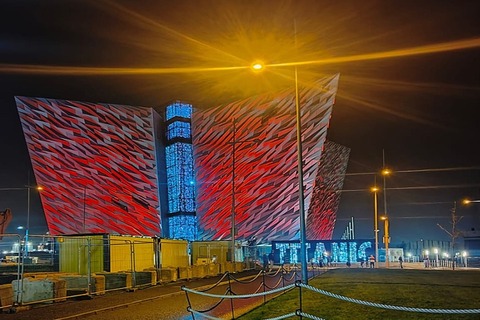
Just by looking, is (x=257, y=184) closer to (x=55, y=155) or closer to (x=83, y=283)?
(x=55, y=155)

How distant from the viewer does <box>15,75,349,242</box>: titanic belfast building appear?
56.4 m

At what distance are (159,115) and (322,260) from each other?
30.1m

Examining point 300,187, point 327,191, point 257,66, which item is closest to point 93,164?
point 327,191

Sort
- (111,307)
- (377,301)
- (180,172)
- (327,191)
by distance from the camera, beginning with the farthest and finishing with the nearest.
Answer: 1. (327,191)
2. (180,172)
3. (111,307)
4. (377,301)

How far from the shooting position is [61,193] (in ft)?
187

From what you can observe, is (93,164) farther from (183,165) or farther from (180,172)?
(183,165)

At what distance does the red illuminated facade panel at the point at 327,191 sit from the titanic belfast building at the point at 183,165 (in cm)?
29

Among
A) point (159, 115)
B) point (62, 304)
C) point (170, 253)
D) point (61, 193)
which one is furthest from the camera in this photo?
point (159, 115)

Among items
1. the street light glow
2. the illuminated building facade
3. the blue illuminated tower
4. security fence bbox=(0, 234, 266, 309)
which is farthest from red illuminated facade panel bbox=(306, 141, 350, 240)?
the street light glow

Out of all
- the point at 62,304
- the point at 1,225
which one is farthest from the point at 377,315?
the point at 1,225

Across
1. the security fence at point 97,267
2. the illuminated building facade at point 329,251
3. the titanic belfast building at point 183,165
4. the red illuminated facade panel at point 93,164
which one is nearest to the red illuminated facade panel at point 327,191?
the titanic belfast building at point 183,165

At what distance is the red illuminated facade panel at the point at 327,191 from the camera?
58594 millimetres

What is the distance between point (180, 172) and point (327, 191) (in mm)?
18297

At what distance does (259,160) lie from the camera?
59.6 m
